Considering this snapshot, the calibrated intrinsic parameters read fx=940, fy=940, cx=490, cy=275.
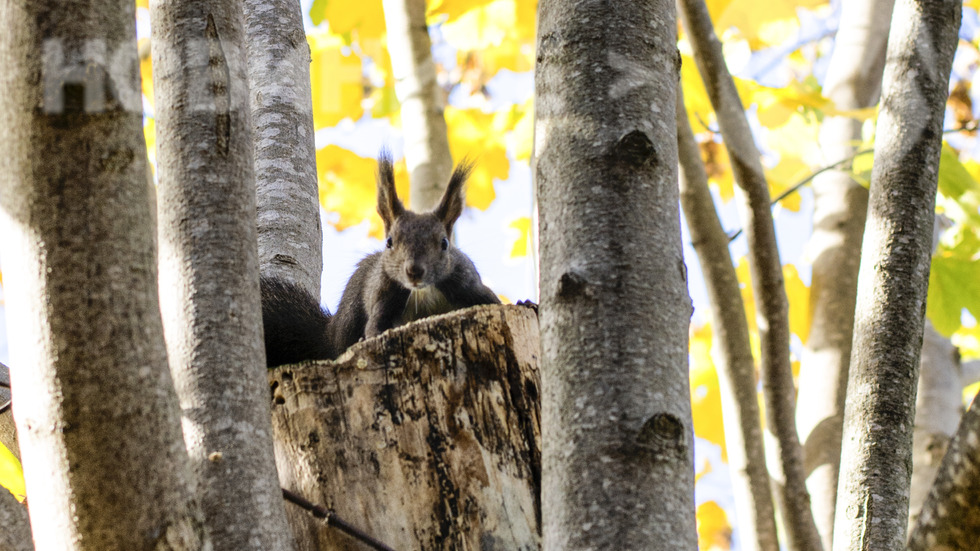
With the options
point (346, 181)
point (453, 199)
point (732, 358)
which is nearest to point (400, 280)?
point (453, 199)

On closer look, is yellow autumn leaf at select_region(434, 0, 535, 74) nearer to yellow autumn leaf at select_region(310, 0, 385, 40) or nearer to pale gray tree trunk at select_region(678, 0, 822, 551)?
yellow autumn leaf at select_region(310, 0, 385, 40)

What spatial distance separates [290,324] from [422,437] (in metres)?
1.27

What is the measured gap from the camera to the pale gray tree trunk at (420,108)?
380 centimetres

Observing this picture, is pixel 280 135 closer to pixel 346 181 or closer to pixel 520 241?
pixel 346 181

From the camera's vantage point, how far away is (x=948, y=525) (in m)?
0.99

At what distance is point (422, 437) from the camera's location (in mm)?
1754

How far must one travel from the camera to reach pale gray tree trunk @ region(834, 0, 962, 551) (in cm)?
160

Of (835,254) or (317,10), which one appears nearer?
(317,10)

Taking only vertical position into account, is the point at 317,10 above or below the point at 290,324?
above

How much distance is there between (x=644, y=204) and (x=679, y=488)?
418 millimetres

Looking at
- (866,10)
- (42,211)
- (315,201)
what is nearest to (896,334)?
(42,211)

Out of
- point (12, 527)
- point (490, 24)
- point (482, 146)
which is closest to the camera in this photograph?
point (12, 527)

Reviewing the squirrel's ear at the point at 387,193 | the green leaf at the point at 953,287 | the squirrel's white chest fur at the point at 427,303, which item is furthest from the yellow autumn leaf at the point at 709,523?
the squirrel's ear at the point at 387,193

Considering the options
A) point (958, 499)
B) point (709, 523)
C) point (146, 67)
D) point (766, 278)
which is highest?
point (146, 67)
